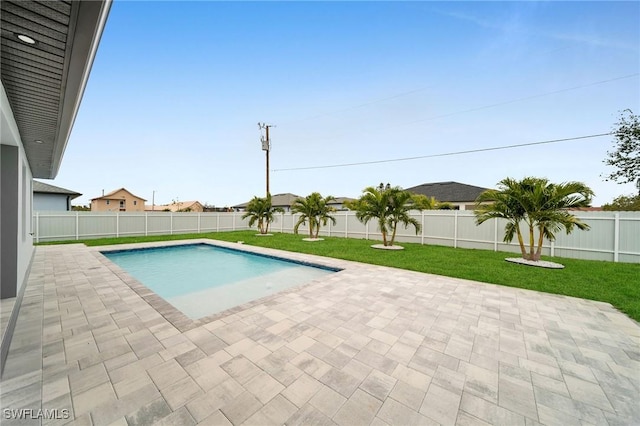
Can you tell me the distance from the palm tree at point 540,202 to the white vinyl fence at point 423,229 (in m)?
1.67

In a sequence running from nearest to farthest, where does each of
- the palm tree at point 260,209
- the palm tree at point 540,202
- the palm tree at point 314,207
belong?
the palm tree at point 540,202
the palm tree at point 314,207
the palm tree at point 260,209

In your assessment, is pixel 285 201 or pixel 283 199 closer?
pixel 285 201

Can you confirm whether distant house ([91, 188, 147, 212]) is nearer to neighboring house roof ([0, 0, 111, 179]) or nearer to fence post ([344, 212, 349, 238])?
fence post ([344, 212, 349, 238])

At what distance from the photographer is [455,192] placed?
2464 cm

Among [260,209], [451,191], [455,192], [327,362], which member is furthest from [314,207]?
[451,191]

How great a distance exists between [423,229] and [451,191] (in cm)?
1583


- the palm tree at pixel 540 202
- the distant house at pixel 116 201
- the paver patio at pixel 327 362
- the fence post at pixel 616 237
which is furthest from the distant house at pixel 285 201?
the paver patio at pixel 327 362

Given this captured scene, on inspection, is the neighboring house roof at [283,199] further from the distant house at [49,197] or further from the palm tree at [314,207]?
the palm tree at [314,207]

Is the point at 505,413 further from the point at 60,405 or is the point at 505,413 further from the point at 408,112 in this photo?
the point at 408,112

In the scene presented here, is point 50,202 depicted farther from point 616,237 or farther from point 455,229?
point 616,237

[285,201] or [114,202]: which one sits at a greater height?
[285,201]

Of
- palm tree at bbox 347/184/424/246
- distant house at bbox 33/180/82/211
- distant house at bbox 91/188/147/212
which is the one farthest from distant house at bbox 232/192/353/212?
palm tree at bbox 347/184/424/246

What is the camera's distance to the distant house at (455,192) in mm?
22906

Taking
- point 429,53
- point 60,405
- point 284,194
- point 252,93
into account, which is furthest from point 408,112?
point 284,194
